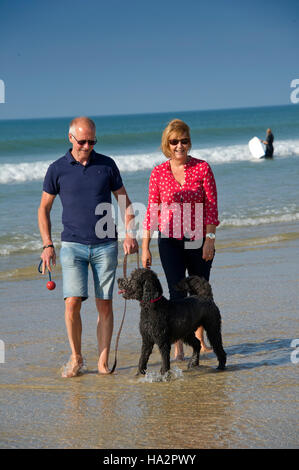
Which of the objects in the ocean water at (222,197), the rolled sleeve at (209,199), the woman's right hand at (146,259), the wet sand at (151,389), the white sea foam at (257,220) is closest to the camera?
the wet sand at (151,389)

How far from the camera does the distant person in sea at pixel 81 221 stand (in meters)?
4.86

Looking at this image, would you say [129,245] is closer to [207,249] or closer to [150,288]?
[150,288]

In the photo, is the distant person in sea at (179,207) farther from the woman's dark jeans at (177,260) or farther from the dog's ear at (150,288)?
the dog's ear at (150,288)

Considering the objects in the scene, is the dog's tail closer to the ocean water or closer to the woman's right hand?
the woman's right hand

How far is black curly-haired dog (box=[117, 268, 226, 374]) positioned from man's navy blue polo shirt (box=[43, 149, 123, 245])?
0.53m

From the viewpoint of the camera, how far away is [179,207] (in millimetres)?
5133

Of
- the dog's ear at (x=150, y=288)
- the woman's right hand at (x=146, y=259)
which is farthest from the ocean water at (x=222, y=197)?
the dog's ear at (x=150, y=288)

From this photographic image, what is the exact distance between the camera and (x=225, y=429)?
3805 millimetres

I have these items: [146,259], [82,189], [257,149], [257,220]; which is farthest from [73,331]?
[257,149]

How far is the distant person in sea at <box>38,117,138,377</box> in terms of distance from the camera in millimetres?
4859

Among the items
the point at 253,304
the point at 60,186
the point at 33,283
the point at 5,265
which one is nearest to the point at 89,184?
the point at 60,186

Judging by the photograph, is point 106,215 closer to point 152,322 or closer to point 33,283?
point 152,322

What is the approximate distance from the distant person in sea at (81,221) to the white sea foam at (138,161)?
708 inches

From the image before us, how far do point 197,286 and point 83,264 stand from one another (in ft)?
→ 2.95
